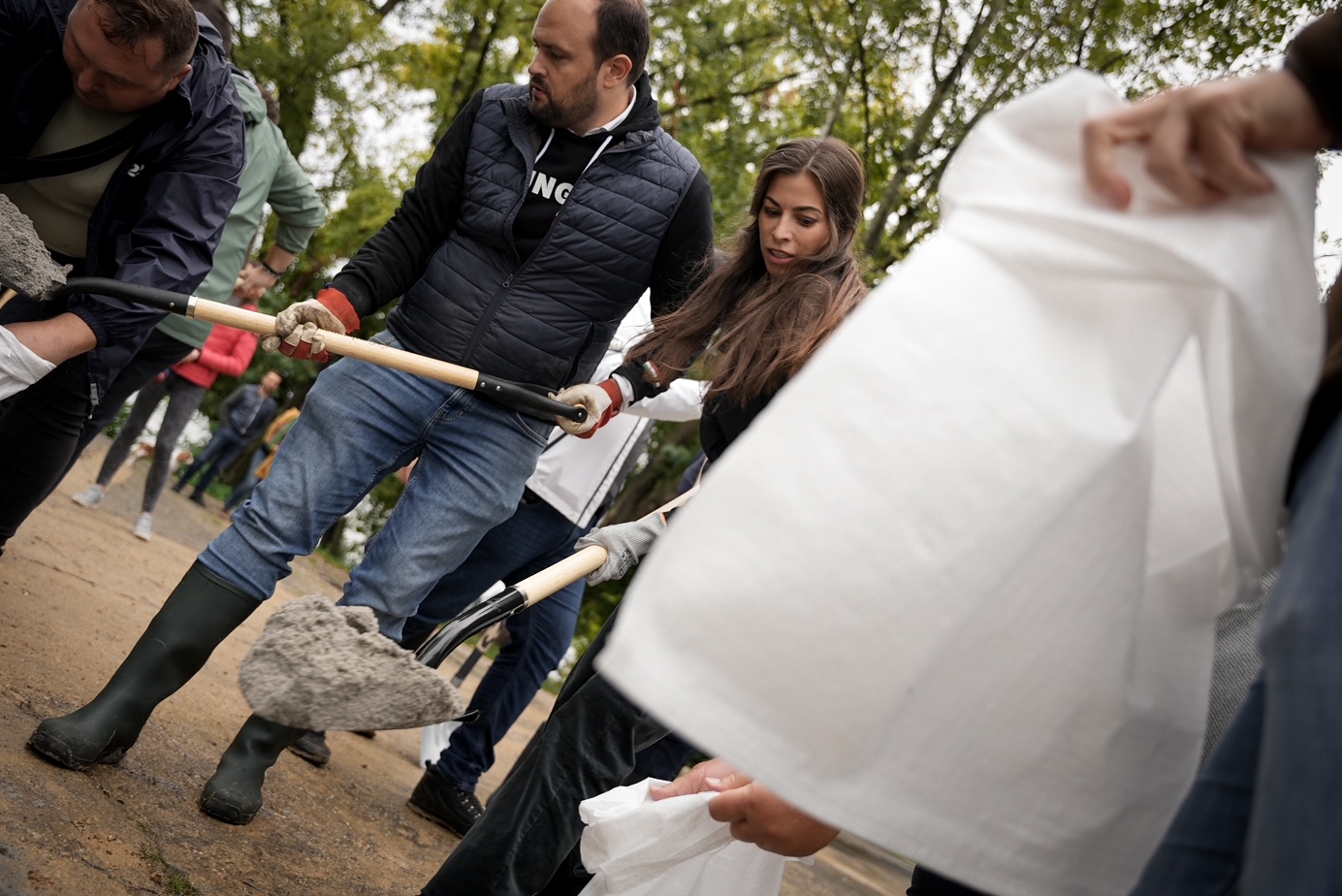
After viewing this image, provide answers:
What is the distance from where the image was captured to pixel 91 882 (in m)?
2.19

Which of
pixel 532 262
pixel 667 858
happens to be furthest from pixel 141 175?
pixel 667 858

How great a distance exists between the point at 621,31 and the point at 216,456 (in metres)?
9.26

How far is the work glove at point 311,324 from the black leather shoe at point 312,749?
1230 millimetres

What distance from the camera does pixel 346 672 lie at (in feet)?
7.63

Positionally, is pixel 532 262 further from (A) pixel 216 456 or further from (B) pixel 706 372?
(A) pixel 216 456

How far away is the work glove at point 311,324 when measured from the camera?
2.92 metres

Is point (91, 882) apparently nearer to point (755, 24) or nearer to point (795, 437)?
point (795, 437)

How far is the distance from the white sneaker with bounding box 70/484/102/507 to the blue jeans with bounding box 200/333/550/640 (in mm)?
4379

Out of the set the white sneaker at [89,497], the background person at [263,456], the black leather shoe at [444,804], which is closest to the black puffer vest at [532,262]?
the black leather shoe at [444,804]

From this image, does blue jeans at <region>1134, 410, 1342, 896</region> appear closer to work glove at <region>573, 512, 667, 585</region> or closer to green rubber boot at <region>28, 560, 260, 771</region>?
work glove at <region>573, 512, 667, 585</region>

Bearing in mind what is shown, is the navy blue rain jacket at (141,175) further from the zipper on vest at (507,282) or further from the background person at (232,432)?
the background person at (232,432)

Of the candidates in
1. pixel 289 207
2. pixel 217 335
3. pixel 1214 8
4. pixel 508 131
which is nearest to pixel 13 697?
pixel 508 131

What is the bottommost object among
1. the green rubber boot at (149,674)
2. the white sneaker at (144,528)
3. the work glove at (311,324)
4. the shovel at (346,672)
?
the white sneaker at (144,528)

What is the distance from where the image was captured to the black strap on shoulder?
10.2 feet
